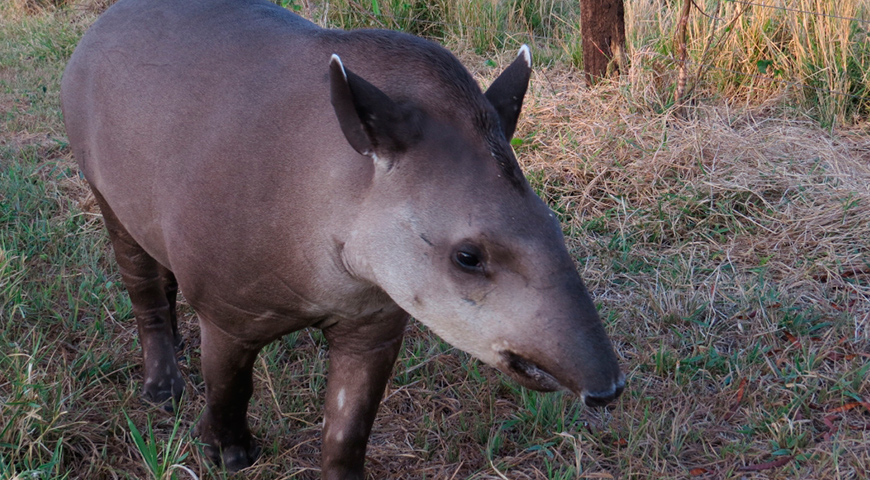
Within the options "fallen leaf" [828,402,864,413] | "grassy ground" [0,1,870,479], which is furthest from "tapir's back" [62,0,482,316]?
"fallen leaf" [828,402,864,413]

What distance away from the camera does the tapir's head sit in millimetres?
1813

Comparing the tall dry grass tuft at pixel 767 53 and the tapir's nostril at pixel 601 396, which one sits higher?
the tapir's nostril at pixel 601 396

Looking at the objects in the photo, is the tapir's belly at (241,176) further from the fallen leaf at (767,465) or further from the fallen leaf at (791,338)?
the fallen leaf at (791,338)

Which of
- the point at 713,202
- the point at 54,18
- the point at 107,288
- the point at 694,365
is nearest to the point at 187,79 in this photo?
the point at 107,288

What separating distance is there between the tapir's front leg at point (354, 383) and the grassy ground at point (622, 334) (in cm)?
23

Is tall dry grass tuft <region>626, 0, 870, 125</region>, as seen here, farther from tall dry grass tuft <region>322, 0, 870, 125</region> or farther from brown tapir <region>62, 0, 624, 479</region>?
brown tapir <region>62, 0, 624, 479</region>

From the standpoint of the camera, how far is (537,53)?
21.5 feet

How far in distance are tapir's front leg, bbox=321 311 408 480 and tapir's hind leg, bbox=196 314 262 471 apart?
0.28 metres

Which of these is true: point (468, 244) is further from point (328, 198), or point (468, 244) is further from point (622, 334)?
point (622, 334)

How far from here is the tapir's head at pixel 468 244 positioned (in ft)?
5.95

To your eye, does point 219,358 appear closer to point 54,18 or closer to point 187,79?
point 187,79

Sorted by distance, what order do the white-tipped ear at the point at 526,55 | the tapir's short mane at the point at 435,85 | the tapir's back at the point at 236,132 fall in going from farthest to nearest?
the white-tipped ear at the point at 526,55, the tapir's back at the point at 236,132, the tapir's short mane at the point at 435,85

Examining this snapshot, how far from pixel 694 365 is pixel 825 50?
3.05 meters

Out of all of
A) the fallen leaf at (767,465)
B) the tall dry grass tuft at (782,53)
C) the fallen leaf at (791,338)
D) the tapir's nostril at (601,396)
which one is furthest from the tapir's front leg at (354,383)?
the tall dry grass tuft at (782,53)
